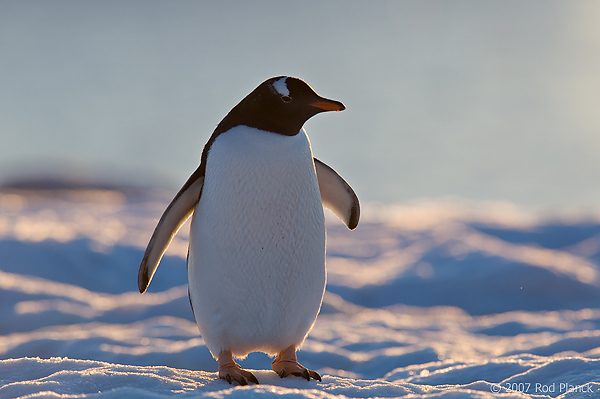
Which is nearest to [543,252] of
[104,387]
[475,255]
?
[475,255]

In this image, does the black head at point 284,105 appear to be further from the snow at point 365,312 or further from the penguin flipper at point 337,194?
the snow at point 365,312

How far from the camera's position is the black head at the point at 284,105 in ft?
10.1

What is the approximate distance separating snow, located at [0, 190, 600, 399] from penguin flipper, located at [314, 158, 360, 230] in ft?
3.00

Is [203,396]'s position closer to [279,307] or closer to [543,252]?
[279,307]

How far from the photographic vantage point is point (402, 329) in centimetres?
707

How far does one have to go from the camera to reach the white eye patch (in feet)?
10.1

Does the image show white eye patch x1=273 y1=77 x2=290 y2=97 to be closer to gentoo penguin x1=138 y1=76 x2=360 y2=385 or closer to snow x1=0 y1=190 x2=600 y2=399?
gentoo penguin x1=138 y1=76 x2=360 y2=385

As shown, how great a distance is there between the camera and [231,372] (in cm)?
307

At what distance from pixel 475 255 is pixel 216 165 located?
26.1 ft

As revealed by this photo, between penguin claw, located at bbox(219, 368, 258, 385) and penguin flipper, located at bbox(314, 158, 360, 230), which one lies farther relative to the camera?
penguin flipper, located at bbox(314, 158, 360, 230)

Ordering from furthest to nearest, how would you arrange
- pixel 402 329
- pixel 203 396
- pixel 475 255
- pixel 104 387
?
pixel 475 255
pixel 402 329
pixel 104 387
pixel 203 396

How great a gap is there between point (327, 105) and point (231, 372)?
128 centimetres

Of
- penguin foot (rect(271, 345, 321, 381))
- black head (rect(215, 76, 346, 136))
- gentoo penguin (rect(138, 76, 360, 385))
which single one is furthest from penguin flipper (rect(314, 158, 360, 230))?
penguin foot (rect(271, 345, 321, 381))

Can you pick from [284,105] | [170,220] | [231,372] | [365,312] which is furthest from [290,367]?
[365,312]
